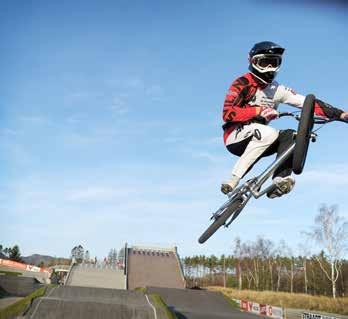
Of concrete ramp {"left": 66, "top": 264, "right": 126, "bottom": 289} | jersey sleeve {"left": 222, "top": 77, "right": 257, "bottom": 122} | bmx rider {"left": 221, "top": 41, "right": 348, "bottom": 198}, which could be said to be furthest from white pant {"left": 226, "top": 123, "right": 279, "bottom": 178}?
concrete ramp {"left": 66, "top": 264, "right": 126, "bottom": 289}

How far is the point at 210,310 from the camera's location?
3603cm

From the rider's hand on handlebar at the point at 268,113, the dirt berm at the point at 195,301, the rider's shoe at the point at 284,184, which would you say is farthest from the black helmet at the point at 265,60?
the dirt berm at the point at 195,301

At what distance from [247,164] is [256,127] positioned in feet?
1.73

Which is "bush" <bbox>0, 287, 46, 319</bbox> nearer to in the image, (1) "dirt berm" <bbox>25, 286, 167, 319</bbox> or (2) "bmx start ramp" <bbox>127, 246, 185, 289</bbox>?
(1) "dirt berm" <bbox>25, 286, 167, 319</bbox>

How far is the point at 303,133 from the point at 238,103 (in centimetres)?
93

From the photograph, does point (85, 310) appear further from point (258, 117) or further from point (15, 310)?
point (258, 117)

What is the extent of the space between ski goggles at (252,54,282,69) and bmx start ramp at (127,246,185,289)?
43.1 metres

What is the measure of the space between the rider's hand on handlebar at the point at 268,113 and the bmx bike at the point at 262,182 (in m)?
0.10

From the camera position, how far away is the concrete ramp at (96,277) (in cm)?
4402

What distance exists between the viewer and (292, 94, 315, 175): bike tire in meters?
5.20

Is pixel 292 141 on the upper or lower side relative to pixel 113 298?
upper

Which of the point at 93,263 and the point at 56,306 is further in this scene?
the point at 93,263

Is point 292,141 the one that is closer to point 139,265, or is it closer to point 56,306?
point 56,306

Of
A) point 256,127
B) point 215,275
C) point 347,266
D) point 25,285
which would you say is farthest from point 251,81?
point 215,275
